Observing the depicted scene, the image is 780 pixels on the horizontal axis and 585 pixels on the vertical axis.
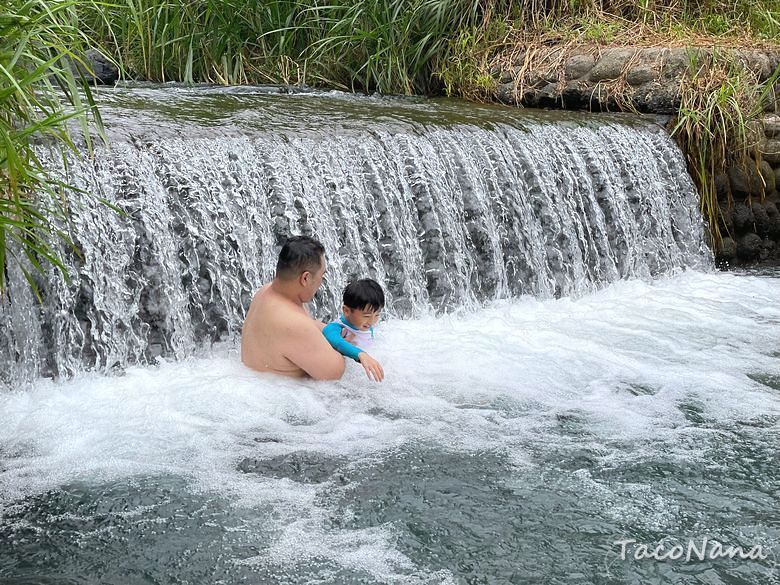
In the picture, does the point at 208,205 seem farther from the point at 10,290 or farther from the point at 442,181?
the point at 442,181

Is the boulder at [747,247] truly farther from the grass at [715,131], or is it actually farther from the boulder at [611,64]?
the boulder at [611,64]

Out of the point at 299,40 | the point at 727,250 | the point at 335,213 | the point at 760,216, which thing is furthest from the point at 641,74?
the point at 335,213

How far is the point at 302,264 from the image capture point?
15.6 ft

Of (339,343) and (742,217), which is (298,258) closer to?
(339,343)

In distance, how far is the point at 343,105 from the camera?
8203 mm

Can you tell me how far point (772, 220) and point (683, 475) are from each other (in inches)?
205

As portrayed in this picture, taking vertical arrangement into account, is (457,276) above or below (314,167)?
below

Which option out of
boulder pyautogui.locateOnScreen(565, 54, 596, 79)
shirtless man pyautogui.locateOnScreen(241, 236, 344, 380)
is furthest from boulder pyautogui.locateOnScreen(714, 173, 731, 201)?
shirtless man pyautogui.locateOnScreen(241, 236, 344, 380)

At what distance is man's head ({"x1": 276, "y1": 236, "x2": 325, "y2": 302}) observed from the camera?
475 cm

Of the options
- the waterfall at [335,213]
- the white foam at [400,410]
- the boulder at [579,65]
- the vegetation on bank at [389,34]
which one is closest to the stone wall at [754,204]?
the waterfall at [335,213]

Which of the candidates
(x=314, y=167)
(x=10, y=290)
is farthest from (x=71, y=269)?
(x=314, y=167)

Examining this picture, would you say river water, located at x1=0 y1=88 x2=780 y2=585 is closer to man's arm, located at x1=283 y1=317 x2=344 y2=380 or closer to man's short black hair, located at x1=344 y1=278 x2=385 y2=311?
man's arm, located at x1=283 y1=317 x2=344 y2=380

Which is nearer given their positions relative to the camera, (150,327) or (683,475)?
(683,475)

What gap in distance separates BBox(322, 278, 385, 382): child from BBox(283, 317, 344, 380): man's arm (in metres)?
0.11
